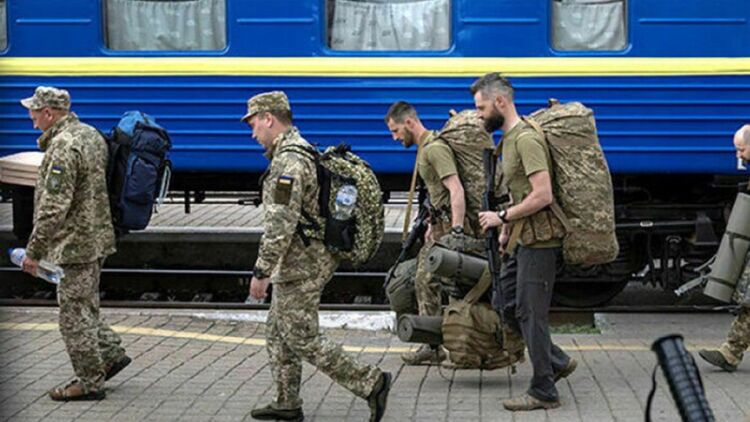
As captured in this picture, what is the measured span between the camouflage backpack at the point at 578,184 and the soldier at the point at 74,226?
83.7 inches

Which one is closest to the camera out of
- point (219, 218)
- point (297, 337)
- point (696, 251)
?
point (297, 337)

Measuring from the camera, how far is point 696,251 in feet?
29.7

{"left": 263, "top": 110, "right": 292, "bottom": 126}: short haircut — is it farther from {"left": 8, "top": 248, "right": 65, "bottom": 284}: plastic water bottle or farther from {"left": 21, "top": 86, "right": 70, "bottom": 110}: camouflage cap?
{"left": 8, "top": 248, "right": 65, "bottom": 284}: plastic water bottle

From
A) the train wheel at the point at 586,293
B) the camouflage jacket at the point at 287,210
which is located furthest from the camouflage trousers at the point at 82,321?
the train wheel at the point at 586,293

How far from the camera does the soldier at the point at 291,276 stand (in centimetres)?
510

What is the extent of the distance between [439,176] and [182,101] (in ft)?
9.79

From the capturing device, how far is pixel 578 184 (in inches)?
217

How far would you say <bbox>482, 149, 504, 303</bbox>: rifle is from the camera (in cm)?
589

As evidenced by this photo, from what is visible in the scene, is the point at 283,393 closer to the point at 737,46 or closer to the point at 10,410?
the point at 10,410

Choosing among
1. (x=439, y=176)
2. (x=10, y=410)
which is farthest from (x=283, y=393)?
(x=439, y=176)

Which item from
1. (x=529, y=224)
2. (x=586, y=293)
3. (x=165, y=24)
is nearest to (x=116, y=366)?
(x=529, y=224)

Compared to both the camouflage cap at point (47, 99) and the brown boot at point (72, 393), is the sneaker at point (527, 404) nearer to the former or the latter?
the brown boot at point (72, 393)

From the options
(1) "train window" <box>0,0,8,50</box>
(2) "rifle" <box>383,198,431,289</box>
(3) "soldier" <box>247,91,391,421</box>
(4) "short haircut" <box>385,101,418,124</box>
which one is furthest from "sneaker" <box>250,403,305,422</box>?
(1) "train window" <box>0,0,8,50</box>

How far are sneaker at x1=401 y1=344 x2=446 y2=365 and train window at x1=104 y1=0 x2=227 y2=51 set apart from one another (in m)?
3.22
